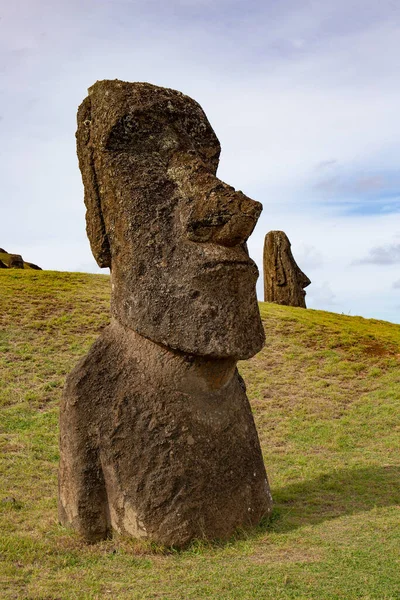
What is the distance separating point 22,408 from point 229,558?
746 centimetres

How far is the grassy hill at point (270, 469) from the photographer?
5.70 meters

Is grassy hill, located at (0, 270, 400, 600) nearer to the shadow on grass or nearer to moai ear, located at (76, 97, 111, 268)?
the shadow on grass

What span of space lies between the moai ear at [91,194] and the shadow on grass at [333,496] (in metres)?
3.22

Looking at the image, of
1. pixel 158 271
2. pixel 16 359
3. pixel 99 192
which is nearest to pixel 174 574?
pixel 158 271

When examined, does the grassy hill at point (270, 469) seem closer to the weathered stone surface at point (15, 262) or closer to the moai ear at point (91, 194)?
the moai ear at point (91, 194)

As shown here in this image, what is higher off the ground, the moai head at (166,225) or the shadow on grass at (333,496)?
the moai head at (166,225)

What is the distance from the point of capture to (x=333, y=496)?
848cm

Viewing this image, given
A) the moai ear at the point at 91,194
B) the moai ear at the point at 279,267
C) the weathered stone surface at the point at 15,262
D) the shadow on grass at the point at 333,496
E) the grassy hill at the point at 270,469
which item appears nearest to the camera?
the grassy hill at the point at 270,469

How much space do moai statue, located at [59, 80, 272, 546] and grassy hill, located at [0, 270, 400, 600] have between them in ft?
1.22

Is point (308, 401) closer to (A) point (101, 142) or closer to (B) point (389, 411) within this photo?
(B) point (389, 411)

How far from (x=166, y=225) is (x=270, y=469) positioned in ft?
15.9

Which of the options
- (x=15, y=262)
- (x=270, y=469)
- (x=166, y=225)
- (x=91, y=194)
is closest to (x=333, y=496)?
(x=270, y=469)

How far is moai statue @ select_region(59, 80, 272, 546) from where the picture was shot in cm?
659

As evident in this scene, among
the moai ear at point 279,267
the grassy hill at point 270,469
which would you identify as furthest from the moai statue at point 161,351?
the moai ear at point 279,267
